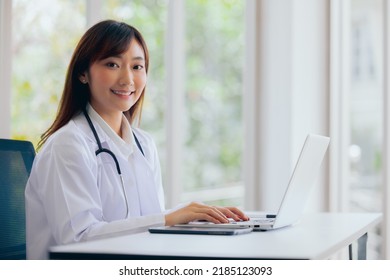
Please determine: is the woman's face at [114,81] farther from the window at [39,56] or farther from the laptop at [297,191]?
the window at [39,56]

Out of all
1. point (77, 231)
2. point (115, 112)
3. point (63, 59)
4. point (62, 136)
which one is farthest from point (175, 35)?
point (77, 231)

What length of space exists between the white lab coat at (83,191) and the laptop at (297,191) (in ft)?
0.74

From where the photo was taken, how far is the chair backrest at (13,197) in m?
1.92

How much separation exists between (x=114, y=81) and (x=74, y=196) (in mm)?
462

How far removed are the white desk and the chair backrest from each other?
0.51 meters

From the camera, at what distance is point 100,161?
75.2 inches

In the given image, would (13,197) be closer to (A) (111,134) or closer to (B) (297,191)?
(A) (111,134)

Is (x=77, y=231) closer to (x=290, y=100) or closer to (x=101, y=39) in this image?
(x=101, y=39)

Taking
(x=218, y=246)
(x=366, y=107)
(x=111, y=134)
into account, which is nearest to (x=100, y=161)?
(x=111, y=134)

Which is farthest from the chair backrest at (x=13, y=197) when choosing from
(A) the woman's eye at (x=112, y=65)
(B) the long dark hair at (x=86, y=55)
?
(A) the woman's eye at (x=112, y=65)

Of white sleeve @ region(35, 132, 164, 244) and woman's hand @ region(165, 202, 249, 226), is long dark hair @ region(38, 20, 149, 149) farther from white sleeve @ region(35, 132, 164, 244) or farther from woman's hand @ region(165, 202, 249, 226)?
woman's hand @ region(165, 202, 249, 226)

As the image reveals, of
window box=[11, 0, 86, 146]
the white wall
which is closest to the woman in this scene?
window box=[11, 0, 86, 146]

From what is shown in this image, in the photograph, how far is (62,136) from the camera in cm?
184
